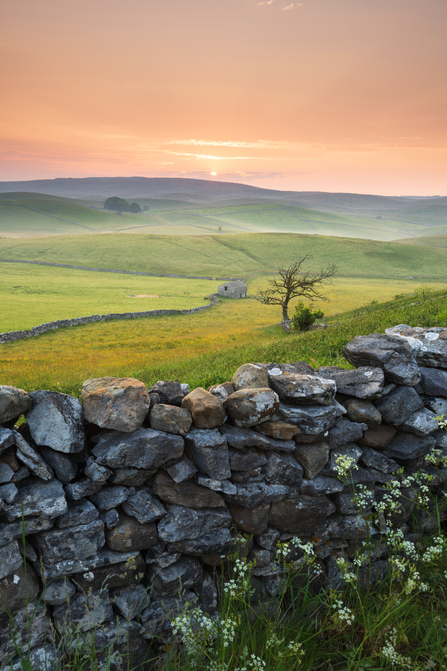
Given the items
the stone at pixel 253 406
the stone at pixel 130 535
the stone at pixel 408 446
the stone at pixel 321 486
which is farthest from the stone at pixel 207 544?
the stone at pixel 408 446

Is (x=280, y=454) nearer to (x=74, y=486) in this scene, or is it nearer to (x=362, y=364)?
(x=362, y=364)

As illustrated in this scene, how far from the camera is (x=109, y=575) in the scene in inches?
167

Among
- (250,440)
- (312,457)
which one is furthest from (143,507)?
(312,457)

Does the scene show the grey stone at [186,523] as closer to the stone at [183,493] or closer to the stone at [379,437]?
the stone at [183,493]

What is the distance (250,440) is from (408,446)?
2.64 m

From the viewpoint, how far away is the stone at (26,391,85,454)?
4246 mm

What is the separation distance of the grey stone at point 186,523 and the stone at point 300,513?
800 mm

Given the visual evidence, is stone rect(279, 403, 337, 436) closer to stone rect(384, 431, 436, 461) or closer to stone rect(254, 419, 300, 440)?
stone rect(254, 419, 300, 440)

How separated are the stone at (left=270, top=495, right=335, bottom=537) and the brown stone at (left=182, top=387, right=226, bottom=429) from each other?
1.49 metres

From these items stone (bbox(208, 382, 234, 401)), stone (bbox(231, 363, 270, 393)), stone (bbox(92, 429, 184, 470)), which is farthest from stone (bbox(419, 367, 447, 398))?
stone (bbox(92, 429, 184, 470))

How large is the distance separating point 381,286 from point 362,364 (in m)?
97.1

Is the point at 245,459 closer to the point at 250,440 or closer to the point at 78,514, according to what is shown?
the point at 250,440

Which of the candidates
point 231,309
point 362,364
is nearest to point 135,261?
point 231,309

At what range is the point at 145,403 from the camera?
4.57m
